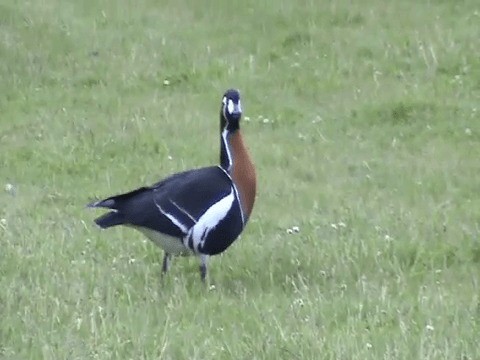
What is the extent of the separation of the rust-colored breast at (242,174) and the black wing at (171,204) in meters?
0.07

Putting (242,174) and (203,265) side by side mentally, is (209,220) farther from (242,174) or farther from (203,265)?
(242,174)

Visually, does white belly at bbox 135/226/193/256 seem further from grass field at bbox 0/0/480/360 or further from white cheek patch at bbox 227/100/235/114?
white cheek patch at bbox 227/100/235/114

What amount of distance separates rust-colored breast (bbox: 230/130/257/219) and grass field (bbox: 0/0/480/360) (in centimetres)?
44

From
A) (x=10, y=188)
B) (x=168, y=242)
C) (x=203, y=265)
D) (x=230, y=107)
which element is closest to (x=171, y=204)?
(x=168, y=242)

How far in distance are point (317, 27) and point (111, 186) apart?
210 inches

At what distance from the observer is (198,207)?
733cm

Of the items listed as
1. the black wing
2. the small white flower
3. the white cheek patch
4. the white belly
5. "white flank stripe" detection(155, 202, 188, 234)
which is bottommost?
the small white flower

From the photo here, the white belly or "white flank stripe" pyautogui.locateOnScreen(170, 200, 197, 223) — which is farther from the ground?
"white flank stripe" pyautogui.locateOnScreen(170, 200, 197, 223)

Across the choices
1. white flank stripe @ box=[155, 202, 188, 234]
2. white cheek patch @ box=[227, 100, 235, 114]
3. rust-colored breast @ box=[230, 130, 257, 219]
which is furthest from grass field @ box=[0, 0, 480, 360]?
white cheek patch @ box=[227, 100, 235, 114]

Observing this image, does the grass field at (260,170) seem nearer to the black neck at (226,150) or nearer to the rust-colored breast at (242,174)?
the rust-colored breast at (242,174)

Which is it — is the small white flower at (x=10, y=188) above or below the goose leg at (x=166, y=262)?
below

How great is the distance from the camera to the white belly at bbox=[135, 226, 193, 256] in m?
7.33

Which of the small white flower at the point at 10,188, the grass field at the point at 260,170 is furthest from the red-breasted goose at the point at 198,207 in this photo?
the small white flower at the point at 10,188

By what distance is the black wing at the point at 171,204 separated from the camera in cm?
725
